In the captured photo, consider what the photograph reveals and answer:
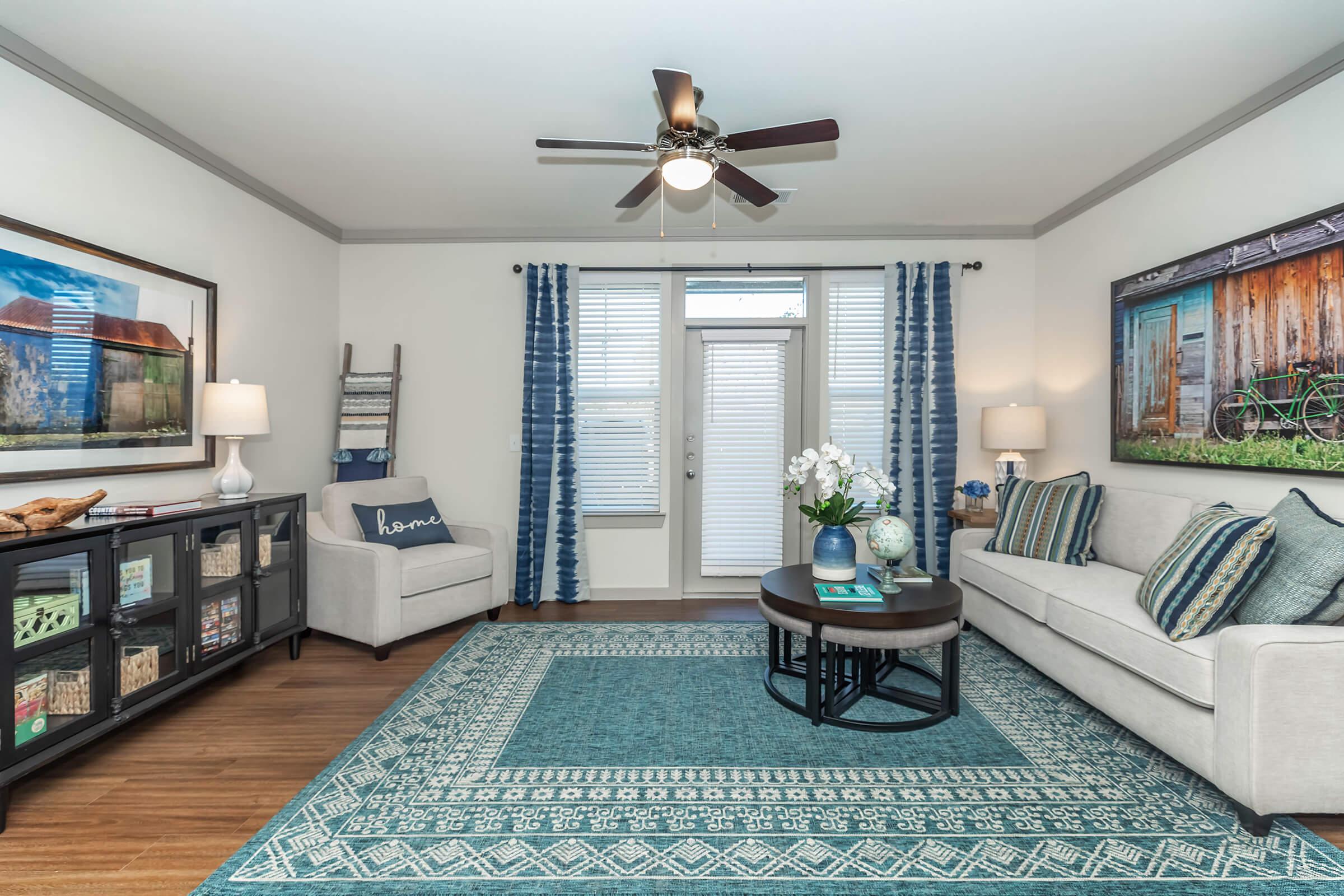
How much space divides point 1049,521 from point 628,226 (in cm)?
329

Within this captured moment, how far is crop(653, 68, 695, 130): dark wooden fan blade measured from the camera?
204 centimetres

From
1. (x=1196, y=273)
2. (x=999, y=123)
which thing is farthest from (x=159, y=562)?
(x=1196, y=273)

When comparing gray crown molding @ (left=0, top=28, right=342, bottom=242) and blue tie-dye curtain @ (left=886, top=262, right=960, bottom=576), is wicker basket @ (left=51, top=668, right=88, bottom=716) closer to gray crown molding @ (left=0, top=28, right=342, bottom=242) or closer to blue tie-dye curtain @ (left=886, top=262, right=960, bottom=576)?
gray crown molding @ (left=0, top=28, right=342, bottom=242)

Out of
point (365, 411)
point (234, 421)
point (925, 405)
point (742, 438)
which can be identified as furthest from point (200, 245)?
point (925, 405)

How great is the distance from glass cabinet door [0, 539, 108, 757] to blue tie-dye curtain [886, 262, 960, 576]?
4281mm

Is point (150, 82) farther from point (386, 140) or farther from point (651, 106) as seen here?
point (651, 106)

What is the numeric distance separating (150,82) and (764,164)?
2889 millimetres

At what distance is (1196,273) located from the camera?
3.07 meters

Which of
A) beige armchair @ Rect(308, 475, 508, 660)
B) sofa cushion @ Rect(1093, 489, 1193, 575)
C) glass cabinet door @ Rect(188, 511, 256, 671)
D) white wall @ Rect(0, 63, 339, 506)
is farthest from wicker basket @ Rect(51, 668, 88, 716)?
sofa cushion @ Rect(1093, 489, 1193, 575)

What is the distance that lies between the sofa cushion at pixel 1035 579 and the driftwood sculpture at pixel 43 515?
3934 millimetres

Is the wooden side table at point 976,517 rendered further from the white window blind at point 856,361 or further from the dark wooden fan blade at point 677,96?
the dark wooden fan blade at point 677,96

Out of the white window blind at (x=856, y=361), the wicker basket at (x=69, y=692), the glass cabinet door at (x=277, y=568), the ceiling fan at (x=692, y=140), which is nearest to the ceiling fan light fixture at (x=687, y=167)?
the ceiling fan at (x=692, y=140)

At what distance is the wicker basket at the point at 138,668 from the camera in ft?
7.60

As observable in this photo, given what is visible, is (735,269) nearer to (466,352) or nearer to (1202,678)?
(466,352)
